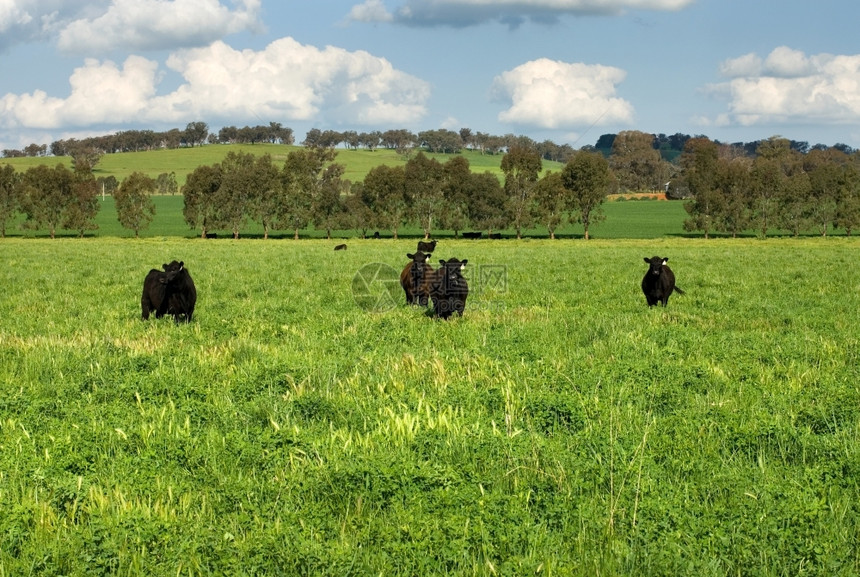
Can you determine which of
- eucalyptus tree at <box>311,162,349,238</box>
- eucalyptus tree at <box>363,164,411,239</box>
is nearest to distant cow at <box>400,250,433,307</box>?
eucalyptus tree at <box>311,162,349,238</box>

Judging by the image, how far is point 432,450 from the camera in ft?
19.0

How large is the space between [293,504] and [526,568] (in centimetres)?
171

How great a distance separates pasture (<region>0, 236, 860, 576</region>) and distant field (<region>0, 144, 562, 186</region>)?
142774 mm

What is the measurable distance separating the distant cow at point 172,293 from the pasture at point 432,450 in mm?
2051

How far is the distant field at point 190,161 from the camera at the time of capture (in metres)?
163

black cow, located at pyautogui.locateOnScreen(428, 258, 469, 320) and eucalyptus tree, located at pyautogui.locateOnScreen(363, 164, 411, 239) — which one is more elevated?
eucalyptus tree, located at pyautogui.locateOnScreen(363, 164, 411, 239)

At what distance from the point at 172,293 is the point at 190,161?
172 meters

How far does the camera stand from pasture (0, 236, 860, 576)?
161 inches

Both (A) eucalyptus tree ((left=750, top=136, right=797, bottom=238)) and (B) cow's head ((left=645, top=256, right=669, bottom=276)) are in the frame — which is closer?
(B) cow's head ((left=645, top=256, right=669, bottom=276))

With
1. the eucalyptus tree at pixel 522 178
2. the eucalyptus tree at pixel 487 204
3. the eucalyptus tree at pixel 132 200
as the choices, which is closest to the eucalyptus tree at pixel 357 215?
the eucalyptus tree at pixel 487 204

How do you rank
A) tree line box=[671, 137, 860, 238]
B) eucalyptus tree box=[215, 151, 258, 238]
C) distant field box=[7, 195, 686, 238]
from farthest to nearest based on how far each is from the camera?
distant field box=[7, 195, 686, 238]
eucalyptus tree box=[215, 151, 258, 238]
tree line box=[671, 137, 860, 238]

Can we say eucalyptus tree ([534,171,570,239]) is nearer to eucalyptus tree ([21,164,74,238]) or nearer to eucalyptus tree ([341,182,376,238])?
eucalyptus tree ([341,182,376,238])

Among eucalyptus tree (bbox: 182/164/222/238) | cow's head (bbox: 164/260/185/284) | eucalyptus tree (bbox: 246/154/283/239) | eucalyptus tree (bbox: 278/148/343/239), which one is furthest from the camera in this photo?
eucalyptus tree (bbox: 278/148/343/239)

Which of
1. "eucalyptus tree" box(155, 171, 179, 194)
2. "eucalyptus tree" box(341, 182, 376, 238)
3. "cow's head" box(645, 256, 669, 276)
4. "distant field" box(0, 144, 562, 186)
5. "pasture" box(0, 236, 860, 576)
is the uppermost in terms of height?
"distant field" box(0, 144, 562, 186)
